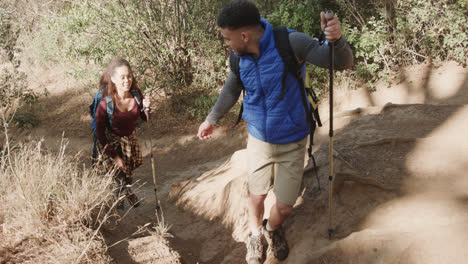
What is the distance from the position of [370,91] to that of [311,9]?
238 cm

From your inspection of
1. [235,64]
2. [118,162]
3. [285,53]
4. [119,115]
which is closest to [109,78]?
[119,115]

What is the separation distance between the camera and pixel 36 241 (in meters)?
3.09

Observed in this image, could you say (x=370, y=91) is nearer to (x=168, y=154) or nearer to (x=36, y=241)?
(x=168, y=154)

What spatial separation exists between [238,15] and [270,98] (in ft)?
2.12

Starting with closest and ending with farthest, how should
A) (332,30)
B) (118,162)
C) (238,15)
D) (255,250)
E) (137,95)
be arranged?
(332,30) < (238,15) < (255,250) < (137,95) < (118,162)

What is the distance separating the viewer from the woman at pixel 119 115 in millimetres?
4551

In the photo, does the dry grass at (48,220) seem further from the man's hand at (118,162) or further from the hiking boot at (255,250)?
the hiking boot at (255,250)

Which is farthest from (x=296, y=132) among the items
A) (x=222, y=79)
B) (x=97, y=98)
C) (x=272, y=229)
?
(x=222, y=79)

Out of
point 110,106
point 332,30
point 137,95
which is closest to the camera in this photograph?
point 332,30

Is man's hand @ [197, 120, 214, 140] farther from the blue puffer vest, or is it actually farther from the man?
the blue puffer vest

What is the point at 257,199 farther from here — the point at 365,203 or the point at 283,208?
the point at 365,203

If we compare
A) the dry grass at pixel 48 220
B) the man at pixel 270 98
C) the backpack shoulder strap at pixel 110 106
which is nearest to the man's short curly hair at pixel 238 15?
the man at pixel 270 98

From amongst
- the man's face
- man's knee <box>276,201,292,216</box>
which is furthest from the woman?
man's knee <box>276,201,292,216</box>

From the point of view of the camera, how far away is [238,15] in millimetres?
2631
